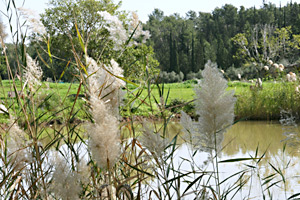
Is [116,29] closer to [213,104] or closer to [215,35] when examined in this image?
[213,104]

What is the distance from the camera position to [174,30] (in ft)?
162

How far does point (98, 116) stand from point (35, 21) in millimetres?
677

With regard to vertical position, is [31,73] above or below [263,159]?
above

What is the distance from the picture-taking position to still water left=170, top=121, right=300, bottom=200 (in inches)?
131

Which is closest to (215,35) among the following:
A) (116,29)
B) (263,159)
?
(263,159)

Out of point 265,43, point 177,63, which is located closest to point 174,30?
point 177,63

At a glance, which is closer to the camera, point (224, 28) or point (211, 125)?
point (211, 125)

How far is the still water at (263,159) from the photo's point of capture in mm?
3326

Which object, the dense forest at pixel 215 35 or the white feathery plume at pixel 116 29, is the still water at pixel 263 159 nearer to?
the white feathery plume at pixel 116 29

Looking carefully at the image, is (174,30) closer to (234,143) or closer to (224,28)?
(224,28)

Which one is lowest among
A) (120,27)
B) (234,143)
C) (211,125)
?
(234,143)

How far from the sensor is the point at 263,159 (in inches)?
176

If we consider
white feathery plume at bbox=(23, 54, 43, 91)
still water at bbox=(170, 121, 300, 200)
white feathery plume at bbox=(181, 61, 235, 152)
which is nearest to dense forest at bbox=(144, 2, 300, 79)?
still water at bbox=(170, 121, 300, 200)

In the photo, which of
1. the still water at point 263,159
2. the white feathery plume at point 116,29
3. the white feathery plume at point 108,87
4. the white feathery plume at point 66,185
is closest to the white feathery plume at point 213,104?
the white feathery plume at point 108,87
